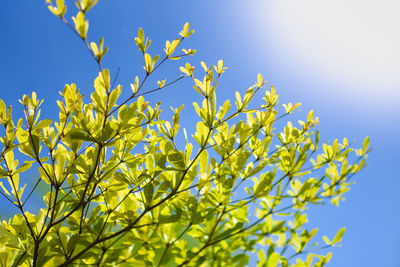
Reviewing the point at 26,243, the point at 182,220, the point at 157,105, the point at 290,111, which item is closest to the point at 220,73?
the point at 157,105

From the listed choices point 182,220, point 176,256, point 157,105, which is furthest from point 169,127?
point 176,256

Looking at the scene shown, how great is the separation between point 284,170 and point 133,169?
0.64 metres

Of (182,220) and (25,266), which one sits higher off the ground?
(182,220)

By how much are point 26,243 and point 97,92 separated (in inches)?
28.1

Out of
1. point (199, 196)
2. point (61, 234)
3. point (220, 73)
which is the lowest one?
point (61, 234)

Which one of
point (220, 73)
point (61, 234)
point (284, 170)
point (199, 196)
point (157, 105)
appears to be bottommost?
point (61, 234)

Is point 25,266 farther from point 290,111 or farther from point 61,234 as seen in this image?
point 290,111

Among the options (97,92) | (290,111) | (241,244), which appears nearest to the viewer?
(97,92)

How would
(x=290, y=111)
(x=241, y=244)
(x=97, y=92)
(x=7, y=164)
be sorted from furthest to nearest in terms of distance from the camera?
(x=290, y=111) → (x=241, y=244) → (x=7, y=164) → (x=97, y=92)

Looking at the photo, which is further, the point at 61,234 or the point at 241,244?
the point at 241,244

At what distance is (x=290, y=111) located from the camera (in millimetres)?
1445

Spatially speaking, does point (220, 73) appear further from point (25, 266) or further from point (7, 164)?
point (25, 266)

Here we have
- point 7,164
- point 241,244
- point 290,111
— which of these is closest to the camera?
point 7,164

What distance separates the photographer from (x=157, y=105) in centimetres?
123
